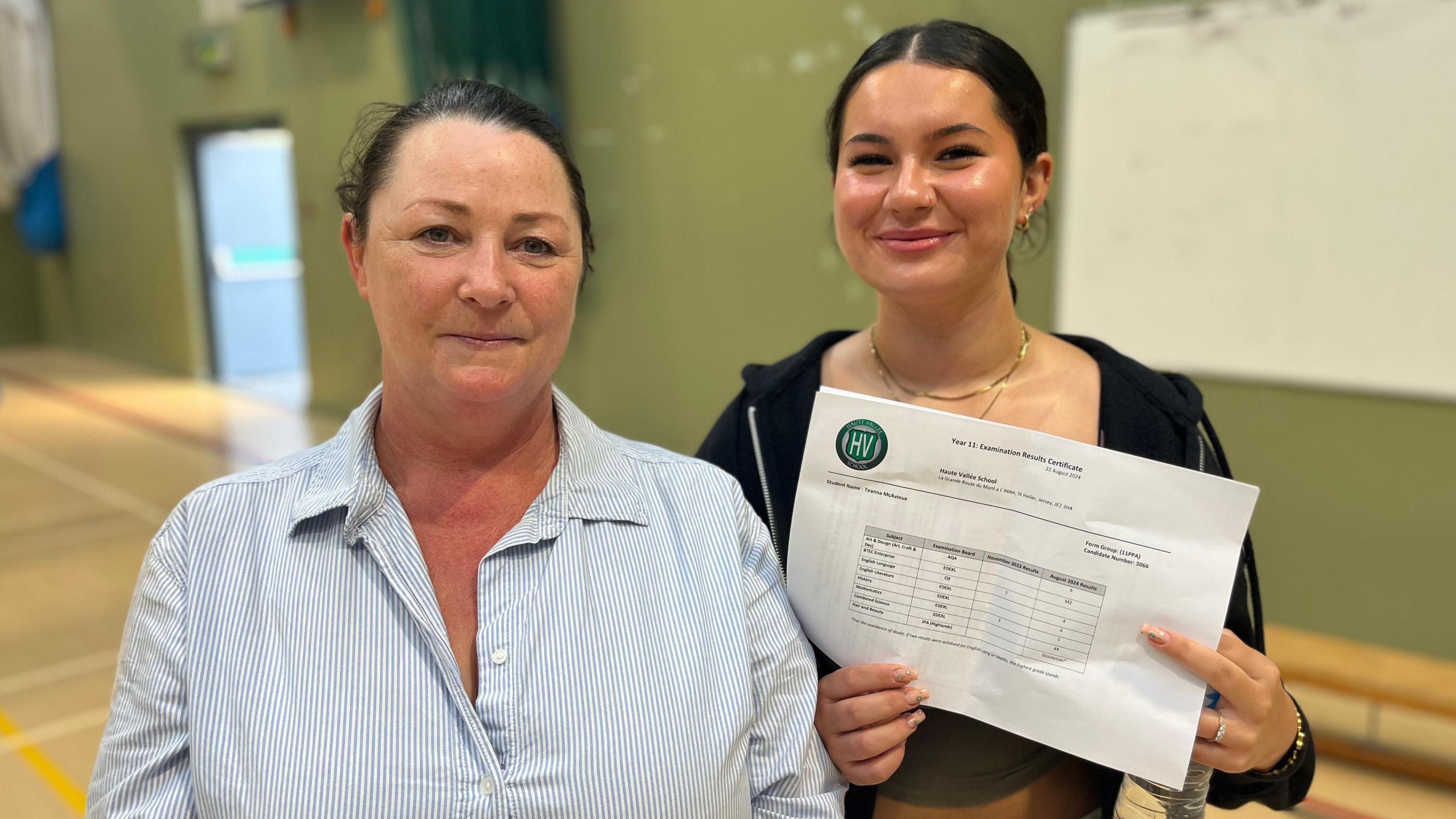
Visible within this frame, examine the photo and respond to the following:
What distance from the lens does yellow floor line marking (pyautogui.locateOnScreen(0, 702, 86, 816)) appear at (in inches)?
106

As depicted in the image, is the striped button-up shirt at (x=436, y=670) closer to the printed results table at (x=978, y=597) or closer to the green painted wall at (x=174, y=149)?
the printed results table at (x=978, y=597)

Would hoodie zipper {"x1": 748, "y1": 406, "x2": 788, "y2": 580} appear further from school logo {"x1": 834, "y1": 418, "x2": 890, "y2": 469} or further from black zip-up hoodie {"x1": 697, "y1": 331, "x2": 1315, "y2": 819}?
school logo {"x1": 834, "y1": 418, "x2": 890, "y2": 469}

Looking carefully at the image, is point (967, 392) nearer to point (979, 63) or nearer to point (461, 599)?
point (979, 63)

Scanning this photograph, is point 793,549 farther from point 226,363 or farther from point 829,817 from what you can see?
point 226,363

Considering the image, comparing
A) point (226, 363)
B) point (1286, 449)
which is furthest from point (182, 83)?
point (1286, 449)

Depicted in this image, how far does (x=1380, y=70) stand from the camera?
9.31ft

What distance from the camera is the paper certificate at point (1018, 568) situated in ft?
3.81

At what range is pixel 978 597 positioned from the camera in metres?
1.26

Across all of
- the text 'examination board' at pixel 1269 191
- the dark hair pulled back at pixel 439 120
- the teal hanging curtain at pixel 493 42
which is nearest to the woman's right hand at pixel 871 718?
the dark hair pulled back at pixel 439 120

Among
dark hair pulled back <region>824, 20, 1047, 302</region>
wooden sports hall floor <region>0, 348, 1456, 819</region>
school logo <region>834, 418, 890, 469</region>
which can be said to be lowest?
wooden sports hall floor <region>0, 348, 1456, 819</region>

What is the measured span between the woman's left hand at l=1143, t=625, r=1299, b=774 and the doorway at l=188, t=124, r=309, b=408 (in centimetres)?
792

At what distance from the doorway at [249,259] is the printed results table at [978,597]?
7.67 meters

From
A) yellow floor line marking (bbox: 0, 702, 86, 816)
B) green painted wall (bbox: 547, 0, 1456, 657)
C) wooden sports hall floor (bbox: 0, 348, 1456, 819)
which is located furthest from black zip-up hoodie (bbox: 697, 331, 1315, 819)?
yellow floor line marking (bbox: 0, 702, 86, 816)

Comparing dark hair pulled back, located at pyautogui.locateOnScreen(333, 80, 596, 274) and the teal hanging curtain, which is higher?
the teal hanging curtain
